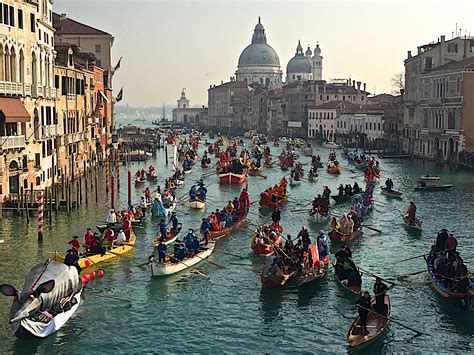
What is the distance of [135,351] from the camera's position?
53.3 ft

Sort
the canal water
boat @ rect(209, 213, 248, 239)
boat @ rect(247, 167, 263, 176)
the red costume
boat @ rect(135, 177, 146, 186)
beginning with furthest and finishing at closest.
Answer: boat @ rect(247, 167, 263, 176)
boat @ rect(135, 177, 146, 186)
boat @ rect(209, 213, 248, 239)
the red costume
the canal water

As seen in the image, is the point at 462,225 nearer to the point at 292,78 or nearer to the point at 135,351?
the point at 135,351

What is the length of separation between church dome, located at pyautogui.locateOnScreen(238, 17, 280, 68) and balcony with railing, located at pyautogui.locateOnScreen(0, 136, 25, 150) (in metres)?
151

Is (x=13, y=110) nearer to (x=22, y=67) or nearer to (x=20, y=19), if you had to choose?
(x=22, y=67)

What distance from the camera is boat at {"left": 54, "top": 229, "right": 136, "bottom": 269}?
21955mm

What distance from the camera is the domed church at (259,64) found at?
181 metres

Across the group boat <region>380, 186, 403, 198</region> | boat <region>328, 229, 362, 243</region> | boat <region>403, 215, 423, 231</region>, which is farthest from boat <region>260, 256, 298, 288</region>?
boat <region>380, 186, 403, 198</region>

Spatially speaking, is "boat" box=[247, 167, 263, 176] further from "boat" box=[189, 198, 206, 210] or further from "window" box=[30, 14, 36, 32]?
"window" box=[30, 14, 36, 32]

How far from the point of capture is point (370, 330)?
54.6 ft

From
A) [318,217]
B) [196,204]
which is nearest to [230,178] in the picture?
[196,204]

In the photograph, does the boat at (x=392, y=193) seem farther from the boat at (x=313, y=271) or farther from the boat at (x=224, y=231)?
the boat at (x=313, y=271)

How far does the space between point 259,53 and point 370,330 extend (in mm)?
168803

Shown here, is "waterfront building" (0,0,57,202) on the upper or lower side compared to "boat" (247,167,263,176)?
upper

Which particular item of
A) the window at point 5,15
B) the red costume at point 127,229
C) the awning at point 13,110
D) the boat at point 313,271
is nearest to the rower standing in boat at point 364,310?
the boat at point 313,271
